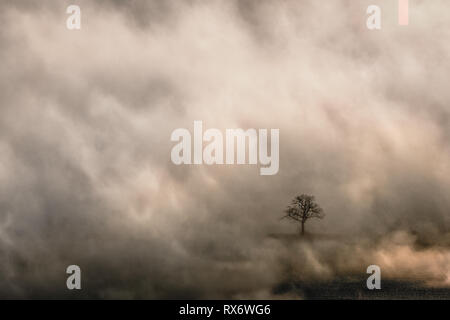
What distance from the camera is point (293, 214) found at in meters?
44.4
